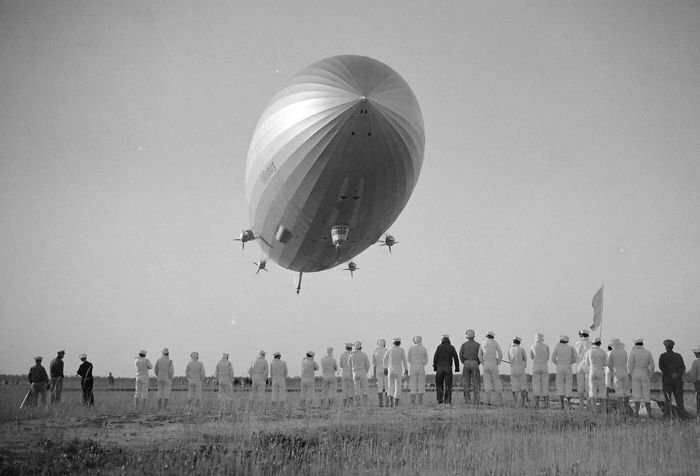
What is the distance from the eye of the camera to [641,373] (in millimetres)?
19891

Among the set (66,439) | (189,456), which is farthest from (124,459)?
(66,439)

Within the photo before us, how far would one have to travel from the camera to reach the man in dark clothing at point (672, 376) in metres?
19.5

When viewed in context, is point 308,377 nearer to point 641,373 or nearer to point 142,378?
point 142,378

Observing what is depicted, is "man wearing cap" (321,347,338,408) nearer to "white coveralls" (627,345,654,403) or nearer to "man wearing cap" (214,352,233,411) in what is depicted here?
"man wearing cap" (214,352,233,411)

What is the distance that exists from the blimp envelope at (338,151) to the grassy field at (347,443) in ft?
20.1

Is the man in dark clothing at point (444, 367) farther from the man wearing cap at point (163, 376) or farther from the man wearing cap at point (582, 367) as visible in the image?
the man wearing cap at point (163, 376)

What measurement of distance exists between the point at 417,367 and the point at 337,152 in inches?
406

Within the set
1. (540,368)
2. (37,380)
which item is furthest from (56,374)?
(540,368)

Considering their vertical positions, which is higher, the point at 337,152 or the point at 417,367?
the point at 337,152

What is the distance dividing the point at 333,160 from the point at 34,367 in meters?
15.3

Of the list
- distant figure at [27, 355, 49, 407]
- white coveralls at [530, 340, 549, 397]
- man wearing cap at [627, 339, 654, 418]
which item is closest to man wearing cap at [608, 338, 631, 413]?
man wearing cap at [627, 339, 654, 418]

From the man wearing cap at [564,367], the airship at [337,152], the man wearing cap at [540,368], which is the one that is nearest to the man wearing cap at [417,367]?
the man wearing cap at [540,368]

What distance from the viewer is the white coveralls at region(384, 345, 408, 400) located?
22.0m

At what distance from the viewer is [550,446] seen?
1241 centimetres
